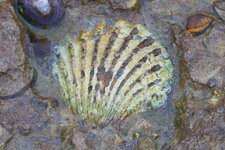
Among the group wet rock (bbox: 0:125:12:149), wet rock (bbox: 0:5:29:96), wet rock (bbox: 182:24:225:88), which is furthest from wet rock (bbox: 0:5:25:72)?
wet rock (bbox: 182:24:225:88)

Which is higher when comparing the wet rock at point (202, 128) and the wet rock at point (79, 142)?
the wet rock at point (202, 128)

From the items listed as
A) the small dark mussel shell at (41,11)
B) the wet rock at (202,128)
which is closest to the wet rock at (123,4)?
the small dark mussel shell at (41,11)

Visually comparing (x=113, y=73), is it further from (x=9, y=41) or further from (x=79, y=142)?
(x=9, y=41)

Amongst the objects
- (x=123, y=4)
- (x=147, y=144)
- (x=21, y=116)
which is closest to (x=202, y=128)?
(x=147, y=144)

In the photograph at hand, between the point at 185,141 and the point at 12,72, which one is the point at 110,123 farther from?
the point at 12,72

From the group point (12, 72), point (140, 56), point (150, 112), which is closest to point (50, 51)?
point (12, 72)

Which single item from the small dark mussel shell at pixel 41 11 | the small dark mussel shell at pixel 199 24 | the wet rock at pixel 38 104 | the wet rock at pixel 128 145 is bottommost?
the wet rock at pixel 128 145

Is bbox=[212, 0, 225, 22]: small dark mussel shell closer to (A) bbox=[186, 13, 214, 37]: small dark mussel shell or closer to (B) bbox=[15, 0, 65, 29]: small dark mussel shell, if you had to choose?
(A) bbox=[186, 13, 214, 37]: small dark mussel shell

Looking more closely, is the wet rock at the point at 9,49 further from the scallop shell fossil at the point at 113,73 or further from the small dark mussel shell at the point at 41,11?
the scallop shell fossil at the point at 113,73
